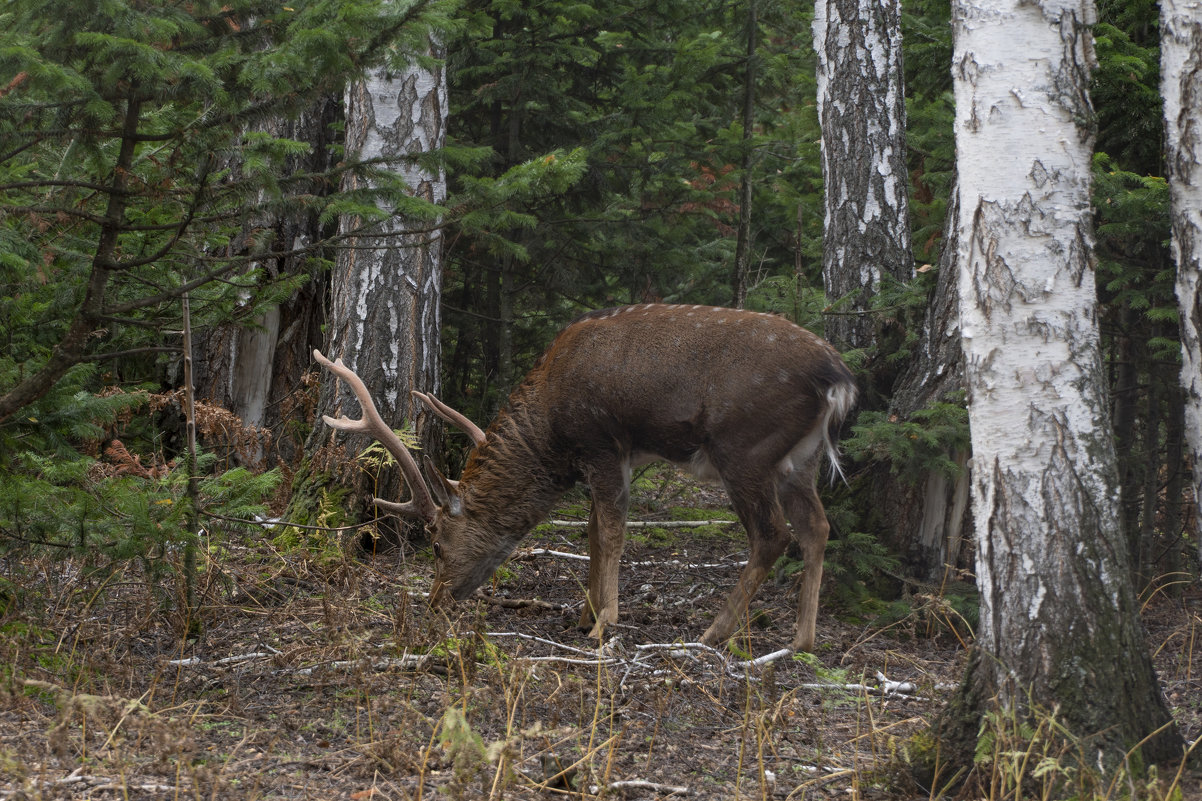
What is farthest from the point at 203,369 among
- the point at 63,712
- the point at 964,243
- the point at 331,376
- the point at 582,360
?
the point at 964,243

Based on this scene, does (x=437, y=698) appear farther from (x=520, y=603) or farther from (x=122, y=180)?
(x=122, y=180)

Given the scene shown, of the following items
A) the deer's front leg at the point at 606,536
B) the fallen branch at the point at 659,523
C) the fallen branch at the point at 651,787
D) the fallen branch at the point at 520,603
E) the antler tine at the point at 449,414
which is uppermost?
the antler tine at the point at 449,414

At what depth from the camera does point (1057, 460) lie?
346 centimetres

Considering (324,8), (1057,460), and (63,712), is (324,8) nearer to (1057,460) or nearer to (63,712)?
(63,712)

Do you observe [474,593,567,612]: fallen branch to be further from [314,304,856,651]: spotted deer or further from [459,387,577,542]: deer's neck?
[459,387,577,542]: deer's neck

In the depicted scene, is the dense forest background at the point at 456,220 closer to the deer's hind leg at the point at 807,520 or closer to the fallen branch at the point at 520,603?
the deer's hind leg at the point at 807,520

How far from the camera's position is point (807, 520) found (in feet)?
20.4

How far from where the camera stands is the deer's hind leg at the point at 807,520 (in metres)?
6.03

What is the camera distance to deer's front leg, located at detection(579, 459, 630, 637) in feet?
20.2

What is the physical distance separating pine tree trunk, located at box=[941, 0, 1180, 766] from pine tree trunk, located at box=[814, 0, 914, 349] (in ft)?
11.8

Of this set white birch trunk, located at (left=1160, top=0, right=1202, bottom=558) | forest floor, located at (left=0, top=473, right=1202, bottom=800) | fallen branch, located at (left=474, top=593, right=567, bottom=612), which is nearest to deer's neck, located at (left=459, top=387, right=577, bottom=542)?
fallen branch, located at (left=474, top=593, right=567, bottom=612)

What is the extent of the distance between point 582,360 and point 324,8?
2.87 metres

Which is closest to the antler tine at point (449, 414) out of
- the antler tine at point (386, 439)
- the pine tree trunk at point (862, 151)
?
the antler tine at point (386, 439)

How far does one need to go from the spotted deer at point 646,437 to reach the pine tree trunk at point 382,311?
0.98 metres
